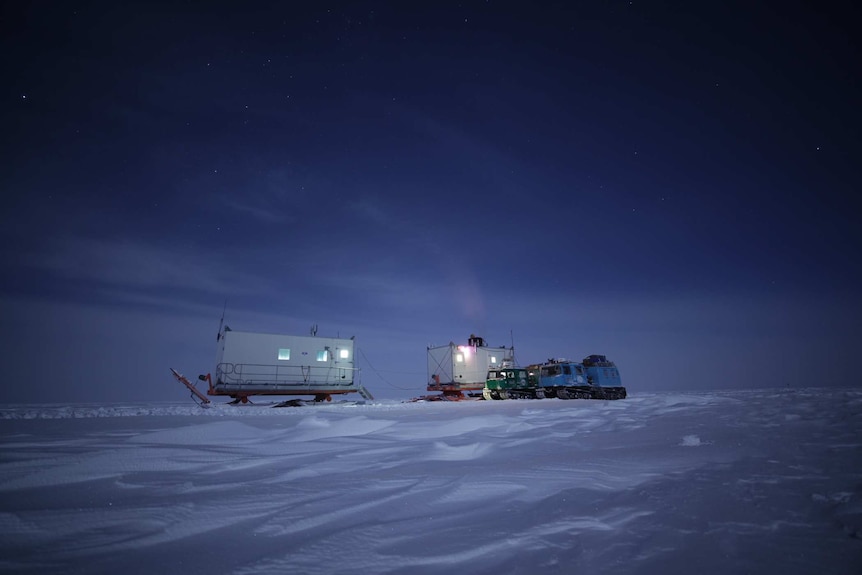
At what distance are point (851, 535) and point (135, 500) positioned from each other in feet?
15.6

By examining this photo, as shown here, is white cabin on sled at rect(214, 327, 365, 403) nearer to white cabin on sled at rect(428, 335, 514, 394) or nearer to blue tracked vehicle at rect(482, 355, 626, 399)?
white cabin on sled at rect(428, 335, 514, 394)

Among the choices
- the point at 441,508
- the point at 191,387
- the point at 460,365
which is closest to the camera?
the point at 441,508

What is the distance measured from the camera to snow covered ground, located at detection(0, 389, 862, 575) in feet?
6.23

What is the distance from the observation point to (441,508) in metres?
2.75

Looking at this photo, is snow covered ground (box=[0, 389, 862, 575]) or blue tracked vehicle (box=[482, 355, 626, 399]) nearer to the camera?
snow covered ground (box=[0, 389, 862, 575])

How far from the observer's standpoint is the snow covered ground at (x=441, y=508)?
1.90 meters

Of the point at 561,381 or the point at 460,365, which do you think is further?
the point at 460,365

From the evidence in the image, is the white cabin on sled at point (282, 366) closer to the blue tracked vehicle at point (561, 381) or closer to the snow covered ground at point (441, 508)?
the blue tracked vehicle at point (561, 381)

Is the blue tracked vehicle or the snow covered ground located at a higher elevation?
the snow covered ground

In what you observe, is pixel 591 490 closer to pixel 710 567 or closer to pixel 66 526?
pixel 710 567

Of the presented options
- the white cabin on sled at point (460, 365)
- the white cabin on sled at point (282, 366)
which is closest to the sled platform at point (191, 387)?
the white cabin on sled at point (282, 366)

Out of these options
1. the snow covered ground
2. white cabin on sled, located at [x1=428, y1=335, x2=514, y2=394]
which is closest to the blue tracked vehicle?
white cabin on sled, located at [x1=428, y1=335, x2=514, y2=394]

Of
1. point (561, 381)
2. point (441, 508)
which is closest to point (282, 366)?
point (561, 381)

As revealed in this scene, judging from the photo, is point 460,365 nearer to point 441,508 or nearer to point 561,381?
point 561,381
